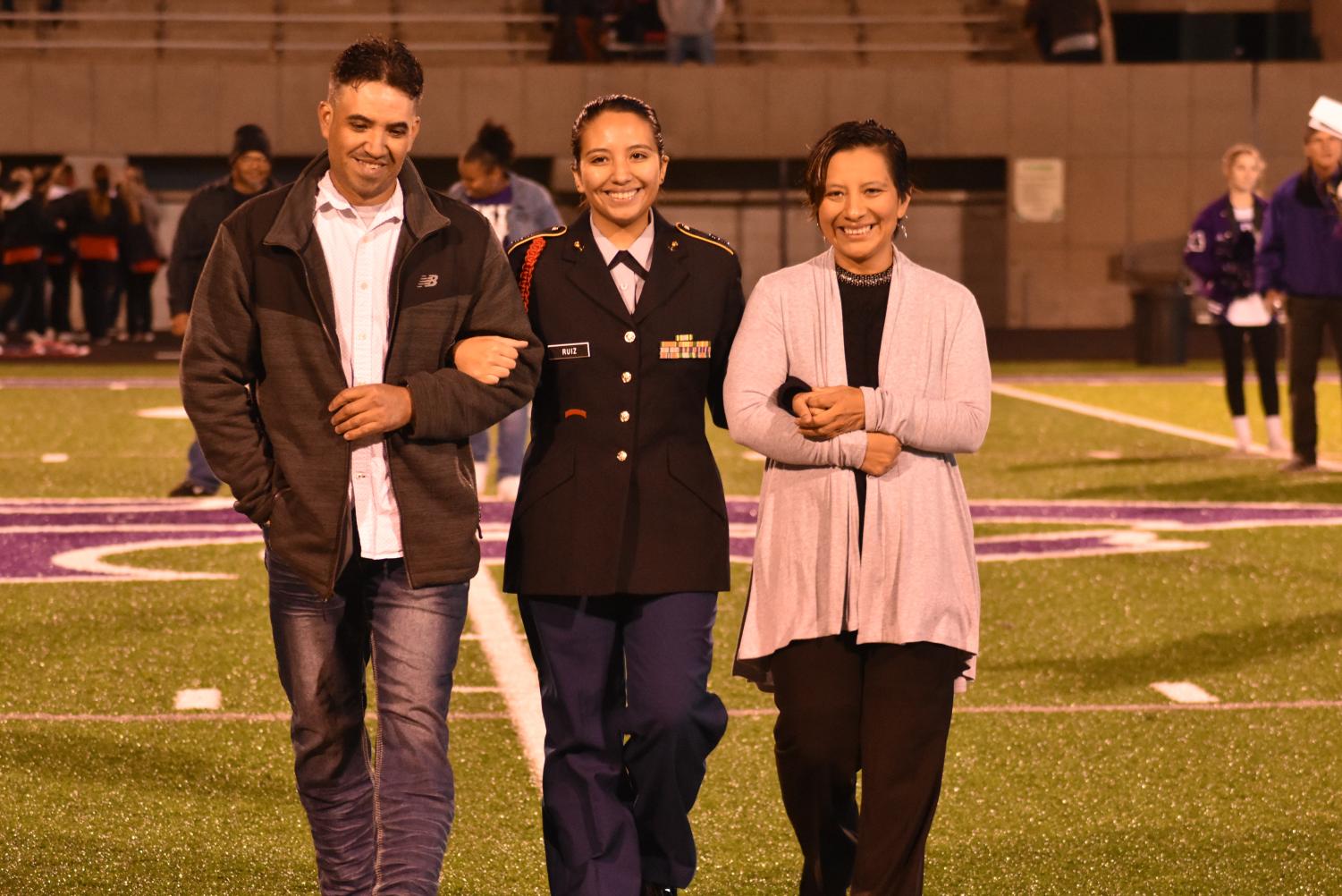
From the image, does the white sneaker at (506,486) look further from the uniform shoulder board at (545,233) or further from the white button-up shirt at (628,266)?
the white button-up shirt at (628,266)

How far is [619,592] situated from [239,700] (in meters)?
3.17

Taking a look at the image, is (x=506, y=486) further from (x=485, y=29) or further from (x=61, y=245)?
(x=485, y=29)

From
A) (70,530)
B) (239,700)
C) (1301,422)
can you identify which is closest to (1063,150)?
(1301,422)

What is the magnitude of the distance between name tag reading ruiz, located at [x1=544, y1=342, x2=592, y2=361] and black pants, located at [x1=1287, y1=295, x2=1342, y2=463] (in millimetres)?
10457

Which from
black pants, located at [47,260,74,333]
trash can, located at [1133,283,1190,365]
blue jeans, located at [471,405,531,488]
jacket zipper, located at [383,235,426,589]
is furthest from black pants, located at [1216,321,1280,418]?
black pants, located at [47,260,74,333]

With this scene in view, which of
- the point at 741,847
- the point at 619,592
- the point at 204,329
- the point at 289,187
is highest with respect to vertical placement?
the point at 289,187

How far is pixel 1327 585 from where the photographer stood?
34.4 ft

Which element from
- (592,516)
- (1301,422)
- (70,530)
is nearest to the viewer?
(592,516)

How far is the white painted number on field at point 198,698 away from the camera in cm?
778

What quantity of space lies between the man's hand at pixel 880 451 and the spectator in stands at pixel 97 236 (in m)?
25.4

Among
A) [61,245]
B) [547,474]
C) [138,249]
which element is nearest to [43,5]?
[138,249]

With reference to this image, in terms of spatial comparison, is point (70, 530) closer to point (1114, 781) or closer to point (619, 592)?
point (1114, 781)

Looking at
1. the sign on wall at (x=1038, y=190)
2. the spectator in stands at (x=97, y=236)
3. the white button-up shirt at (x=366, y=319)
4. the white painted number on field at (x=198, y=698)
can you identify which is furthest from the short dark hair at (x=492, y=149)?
the sign on wall at (x=1038, y=190)

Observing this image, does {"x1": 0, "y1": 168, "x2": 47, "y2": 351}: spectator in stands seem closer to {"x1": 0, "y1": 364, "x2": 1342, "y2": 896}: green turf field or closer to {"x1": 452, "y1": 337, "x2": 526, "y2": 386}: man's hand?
{"x1": 0, "y1": 364, "x2": 1342, "y2": 896}: green turf field
